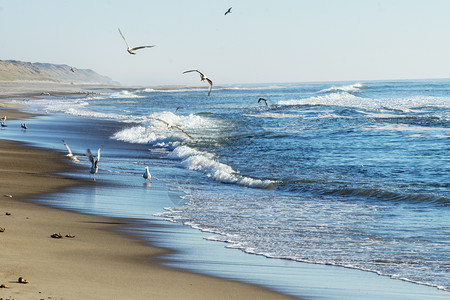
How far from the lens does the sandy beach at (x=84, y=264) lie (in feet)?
19.7

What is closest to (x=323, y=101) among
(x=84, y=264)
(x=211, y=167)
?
(x=211, y=167)

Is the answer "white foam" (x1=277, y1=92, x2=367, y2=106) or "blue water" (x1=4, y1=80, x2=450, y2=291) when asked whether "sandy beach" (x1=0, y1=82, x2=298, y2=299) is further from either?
"white foam" (x1=277, y1=92, x2=367, y2=106)

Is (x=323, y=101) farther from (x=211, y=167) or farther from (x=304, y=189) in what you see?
(x=304, y=189)

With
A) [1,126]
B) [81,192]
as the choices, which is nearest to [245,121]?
[1,126]

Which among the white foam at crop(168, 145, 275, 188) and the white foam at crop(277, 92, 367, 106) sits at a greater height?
the white foam at crop(277, 92, 367, 106)

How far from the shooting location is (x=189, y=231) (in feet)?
32.0

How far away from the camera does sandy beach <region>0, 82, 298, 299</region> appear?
6004 mm

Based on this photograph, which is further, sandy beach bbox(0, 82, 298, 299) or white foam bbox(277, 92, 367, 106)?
white foam bbox(277, 92, 367, 106)

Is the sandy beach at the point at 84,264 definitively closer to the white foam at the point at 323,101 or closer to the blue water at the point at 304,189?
the blue water at the point at 304,189

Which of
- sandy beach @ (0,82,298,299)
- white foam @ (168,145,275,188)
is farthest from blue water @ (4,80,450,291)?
sandy beach @ (0,82,298,299)

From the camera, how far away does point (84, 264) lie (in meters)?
7.13

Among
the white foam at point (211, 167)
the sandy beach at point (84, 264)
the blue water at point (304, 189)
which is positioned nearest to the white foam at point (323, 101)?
the blue water at point (304, 189)

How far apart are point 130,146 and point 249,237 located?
52.7 ft

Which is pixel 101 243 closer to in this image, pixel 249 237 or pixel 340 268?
pixel 249 237
